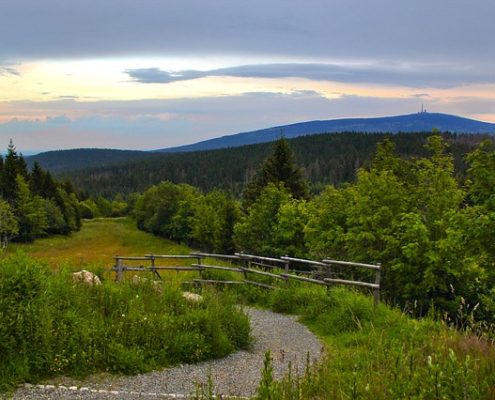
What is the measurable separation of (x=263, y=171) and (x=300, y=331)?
30.1 meters

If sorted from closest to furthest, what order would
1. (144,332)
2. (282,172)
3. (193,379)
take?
(193,379), (144,332), (282,172)

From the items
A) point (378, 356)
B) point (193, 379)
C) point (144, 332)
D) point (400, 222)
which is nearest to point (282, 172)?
point (400, 222)


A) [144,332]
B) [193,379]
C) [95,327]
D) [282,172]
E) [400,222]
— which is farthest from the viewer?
[282,172]

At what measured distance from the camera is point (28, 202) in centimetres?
6412

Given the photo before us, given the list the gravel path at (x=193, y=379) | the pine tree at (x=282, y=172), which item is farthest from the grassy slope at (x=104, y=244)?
the gravel path at (x=193, y=379)

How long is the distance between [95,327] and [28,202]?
6173 cm

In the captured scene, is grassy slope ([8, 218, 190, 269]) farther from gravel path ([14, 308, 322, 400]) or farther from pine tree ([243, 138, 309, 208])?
gravel path ([14, 308, 322, 400])

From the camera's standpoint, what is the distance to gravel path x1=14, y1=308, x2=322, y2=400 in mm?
7016

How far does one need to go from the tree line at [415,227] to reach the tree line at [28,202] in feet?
130

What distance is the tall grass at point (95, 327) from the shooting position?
7582 millimetres

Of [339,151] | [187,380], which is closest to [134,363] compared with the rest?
[187,380]

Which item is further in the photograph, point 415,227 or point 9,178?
point 9,178

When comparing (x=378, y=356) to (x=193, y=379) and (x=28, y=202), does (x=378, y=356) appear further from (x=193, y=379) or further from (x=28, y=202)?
(x=28, y=202)

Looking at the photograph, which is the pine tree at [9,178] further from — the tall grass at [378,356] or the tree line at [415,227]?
the tall grass at [378,356]
